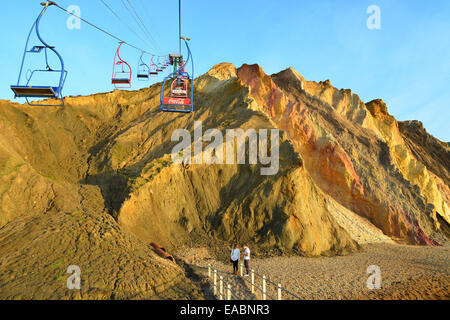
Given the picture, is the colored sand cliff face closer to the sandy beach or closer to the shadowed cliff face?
the shadowed cliff face

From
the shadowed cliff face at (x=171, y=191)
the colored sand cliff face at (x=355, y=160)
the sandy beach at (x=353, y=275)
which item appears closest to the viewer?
the shadowed cliff face at (x=171, y=191)

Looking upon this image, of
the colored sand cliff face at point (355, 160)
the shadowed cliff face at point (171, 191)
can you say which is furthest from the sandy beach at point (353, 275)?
the colored sand cliff face at point (355, 160)

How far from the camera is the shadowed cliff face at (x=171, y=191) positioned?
11.4 m

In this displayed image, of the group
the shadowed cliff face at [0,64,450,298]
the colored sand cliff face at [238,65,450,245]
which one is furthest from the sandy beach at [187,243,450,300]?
the colored sand cliff face at [238,65,450,245]

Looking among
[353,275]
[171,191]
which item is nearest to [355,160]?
[353,275]

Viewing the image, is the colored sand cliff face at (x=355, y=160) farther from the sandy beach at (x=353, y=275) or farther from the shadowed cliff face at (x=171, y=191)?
the sandy beach at (x=353, y=275)

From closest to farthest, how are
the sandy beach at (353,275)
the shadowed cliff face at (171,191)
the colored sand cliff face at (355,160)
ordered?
the shadowed cliff face at (171,191) → the sandy beach at (353,275) → the colored sand cliff face at (355,160)

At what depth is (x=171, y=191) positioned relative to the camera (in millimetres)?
22125

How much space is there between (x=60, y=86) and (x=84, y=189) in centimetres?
1353

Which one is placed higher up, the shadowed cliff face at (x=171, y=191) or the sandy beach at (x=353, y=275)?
the shadowed cliff face at (x=171, y=191)

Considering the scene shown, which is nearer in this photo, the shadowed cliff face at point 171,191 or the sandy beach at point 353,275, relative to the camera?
the shadowed cliff face at point 171,191

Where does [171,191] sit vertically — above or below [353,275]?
above

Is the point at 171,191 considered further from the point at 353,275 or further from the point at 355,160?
the point at 355,160

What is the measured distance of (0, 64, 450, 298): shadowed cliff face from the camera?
37.4 ft
